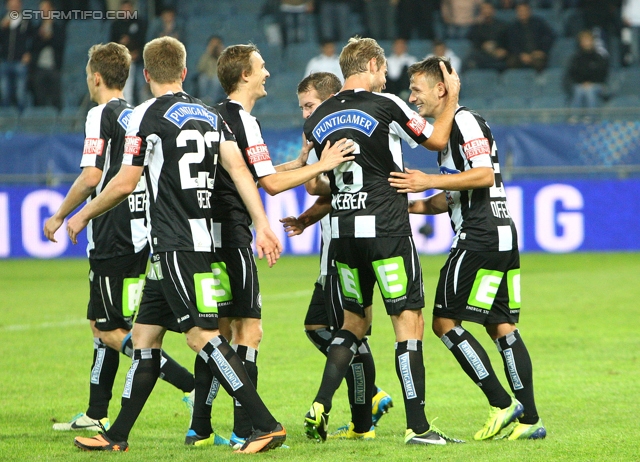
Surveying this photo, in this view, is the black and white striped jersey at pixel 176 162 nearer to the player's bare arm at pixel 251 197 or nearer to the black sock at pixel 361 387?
the player's bare arm at pixel 251 197

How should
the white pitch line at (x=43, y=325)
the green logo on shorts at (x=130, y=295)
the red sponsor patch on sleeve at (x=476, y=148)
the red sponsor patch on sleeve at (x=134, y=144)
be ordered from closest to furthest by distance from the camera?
the red sponsor patch on sleeve at (x=134, y=144) < the red sponsor patch on sleeve at (x=476, y=148) < the green logo on shorts at (x=130, y=295) < the white pitch line at (x=43, y=325)

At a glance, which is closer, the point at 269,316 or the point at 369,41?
the point at 369,41

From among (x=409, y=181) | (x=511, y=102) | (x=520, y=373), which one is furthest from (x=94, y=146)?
(x=511, y=102)

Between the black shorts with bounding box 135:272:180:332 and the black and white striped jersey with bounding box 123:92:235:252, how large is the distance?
0.28 m

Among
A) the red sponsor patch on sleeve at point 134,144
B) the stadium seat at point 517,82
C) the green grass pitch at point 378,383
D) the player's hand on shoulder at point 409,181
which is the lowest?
the green grass pitch at point 378,383

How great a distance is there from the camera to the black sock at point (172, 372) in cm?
595

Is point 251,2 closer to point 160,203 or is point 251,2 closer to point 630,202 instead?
point 630,202

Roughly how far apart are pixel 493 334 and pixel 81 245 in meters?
13.5

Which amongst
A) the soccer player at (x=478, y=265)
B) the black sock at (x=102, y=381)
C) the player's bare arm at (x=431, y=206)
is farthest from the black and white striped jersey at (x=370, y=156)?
the black sock at (x=102, y=381)

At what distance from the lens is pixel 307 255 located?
722 inches

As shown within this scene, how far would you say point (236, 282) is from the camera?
A: 541cm

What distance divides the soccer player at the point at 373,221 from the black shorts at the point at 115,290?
145cm

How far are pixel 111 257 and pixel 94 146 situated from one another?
735 mm

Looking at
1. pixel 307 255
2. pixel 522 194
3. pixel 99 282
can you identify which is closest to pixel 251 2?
pixel 307 255
